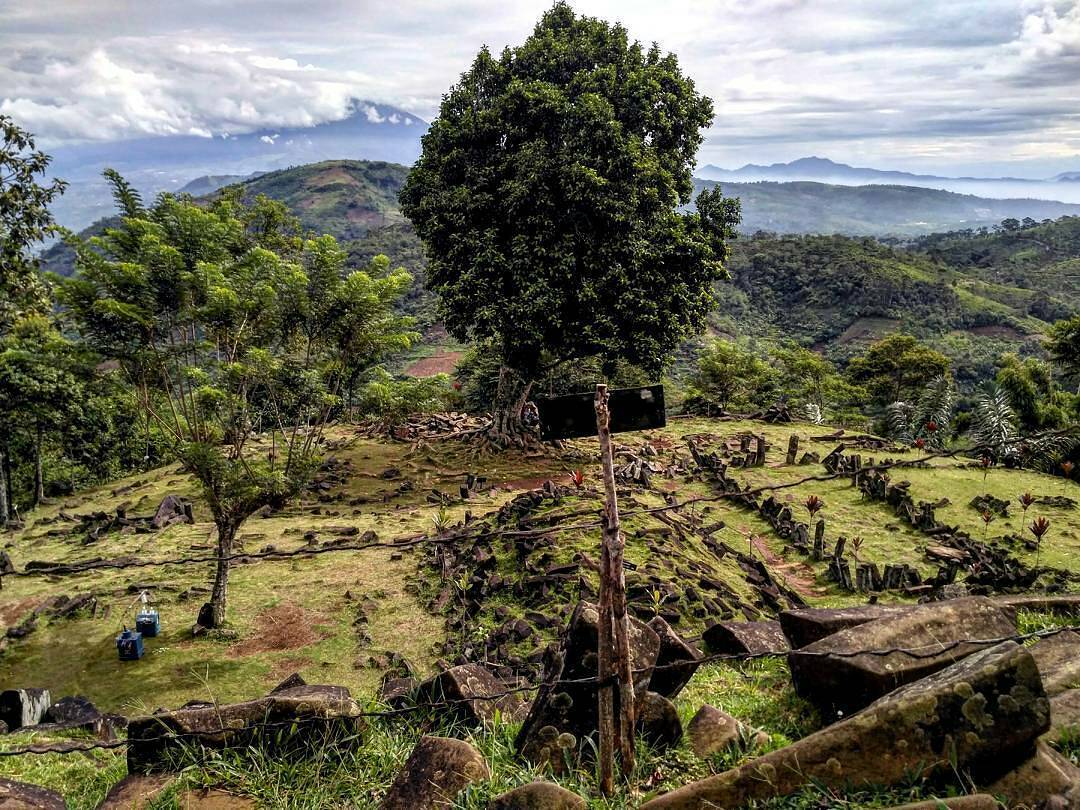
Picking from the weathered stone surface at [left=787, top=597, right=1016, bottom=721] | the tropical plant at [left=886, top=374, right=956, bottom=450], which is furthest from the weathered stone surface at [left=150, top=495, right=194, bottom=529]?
the tropical plant at [left=886, top=374, right=956, bottom=450]

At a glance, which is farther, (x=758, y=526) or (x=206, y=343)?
(x=758, y=526)

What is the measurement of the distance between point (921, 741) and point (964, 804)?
1.53ft

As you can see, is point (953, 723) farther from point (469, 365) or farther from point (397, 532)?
point (469, 365)

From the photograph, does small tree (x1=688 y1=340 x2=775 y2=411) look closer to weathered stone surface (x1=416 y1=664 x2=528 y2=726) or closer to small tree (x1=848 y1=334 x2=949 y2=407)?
small tree (x1=848 y1=334 x2=949 y2=407)

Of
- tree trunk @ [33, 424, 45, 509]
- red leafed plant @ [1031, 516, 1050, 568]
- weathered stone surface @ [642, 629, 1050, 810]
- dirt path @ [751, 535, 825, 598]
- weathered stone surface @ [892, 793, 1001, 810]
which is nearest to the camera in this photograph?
weathered stone surface @ [892, 793, 1001, 810]

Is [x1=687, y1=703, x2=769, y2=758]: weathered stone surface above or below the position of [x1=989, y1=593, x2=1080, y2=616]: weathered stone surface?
above

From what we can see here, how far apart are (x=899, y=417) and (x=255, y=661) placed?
36.7m

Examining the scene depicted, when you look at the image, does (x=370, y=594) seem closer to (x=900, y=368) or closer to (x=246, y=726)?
(x=246, y=726)

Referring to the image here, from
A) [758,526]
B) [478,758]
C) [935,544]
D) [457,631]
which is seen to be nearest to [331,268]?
[457,631]

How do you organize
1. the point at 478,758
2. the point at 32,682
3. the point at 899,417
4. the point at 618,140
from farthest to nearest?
the point at 899,417 → the point at 618,140 → the point at 32,682 → the point at 478,758

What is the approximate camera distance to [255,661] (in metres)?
11.4

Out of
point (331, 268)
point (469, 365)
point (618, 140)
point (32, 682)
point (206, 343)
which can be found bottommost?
point (32, 682)

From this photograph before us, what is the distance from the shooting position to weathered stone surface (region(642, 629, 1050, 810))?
3.70m

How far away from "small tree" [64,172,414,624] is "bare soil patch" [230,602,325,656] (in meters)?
0.82
